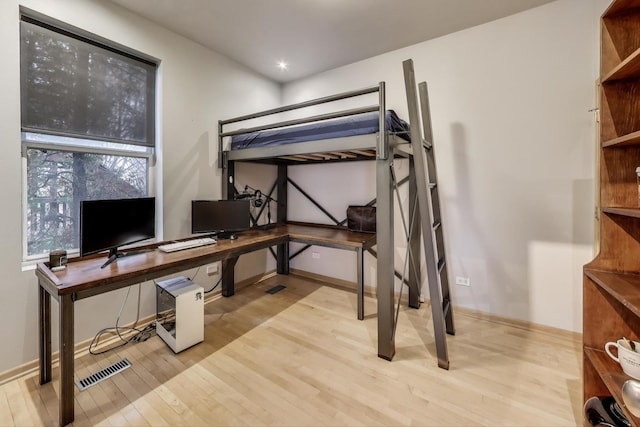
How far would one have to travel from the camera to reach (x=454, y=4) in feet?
7.60

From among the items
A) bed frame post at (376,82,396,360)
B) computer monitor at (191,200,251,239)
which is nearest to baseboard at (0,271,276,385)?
computer monitor at (191,200,251,239)

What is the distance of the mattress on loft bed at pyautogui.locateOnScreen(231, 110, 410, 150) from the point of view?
2.22m

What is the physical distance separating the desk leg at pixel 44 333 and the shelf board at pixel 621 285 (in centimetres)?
306

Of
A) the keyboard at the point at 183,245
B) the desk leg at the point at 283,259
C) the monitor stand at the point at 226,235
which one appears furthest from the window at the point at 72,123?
the desk leg at the point at 283,259

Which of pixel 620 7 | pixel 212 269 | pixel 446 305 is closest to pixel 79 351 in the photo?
pixel 212 269

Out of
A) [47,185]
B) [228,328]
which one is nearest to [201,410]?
[228,328]

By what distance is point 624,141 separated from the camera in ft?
3.92

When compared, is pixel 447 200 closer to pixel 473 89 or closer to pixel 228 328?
pixel 473 89

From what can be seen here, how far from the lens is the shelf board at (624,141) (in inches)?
43.8

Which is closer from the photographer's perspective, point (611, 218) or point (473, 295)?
point (611, 218)

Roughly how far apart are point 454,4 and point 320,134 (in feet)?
5.10

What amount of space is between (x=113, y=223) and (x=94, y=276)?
0.45 m

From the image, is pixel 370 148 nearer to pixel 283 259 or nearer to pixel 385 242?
pixel 385 242

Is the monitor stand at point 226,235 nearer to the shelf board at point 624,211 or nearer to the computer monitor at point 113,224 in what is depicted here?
the computer monitor at point 113,224
